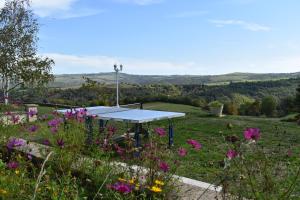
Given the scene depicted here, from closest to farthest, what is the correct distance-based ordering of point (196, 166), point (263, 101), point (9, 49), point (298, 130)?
1. point (196, 166)
2. point (298, 130)
3. point (9, 49)
4. point (263, 101)

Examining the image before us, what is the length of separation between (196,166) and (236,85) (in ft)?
80.5

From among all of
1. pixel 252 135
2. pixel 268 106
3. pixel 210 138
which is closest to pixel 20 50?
pixel 210 138

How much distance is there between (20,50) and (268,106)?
1048cm

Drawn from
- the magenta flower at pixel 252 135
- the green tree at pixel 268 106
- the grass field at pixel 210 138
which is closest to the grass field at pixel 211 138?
the grass field at pixel 210 138

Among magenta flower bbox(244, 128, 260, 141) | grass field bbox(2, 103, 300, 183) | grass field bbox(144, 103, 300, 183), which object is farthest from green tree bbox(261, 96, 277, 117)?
magenta flower bbox(244, 128, 260, 141)

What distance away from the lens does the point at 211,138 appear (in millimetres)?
7387

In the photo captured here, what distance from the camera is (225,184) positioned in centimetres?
229

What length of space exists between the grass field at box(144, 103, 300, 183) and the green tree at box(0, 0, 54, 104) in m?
5.41

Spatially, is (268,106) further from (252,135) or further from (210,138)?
(252,135)

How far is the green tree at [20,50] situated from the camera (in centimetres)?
1322

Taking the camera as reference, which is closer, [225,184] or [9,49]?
[225,184]

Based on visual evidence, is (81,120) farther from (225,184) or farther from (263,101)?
(263,101)

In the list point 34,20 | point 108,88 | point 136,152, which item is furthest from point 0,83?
point 136,152

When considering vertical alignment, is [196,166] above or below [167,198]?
below
